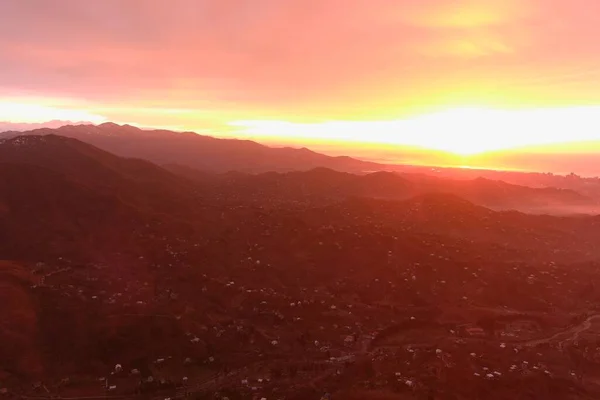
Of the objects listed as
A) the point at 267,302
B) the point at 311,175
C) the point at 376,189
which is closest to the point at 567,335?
the point at 267,302

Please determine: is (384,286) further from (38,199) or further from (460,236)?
(38,199)

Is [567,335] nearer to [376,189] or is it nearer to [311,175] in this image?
[376,189]

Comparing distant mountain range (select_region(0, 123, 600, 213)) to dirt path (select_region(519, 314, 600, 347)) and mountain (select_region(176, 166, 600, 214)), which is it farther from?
dirt path (select_region(519, 314, 600, 347))

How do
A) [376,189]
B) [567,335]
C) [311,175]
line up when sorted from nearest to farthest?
1. [567,335]
2. [376,189]
3. [311,175]

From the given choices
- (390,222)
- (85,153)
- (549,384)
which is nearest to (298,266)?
(549,384)

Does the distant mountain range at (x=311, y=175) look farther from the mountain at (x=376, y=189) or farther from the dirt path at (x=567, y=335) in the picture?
the dirt path at (x=567, y=335)

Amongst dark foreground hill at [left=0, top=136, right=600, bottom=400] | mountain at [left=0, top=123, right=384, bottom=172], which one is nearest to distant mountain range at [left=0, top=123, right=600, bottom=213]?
mountain at [left=0, top=123, right=384, bottom=172]
